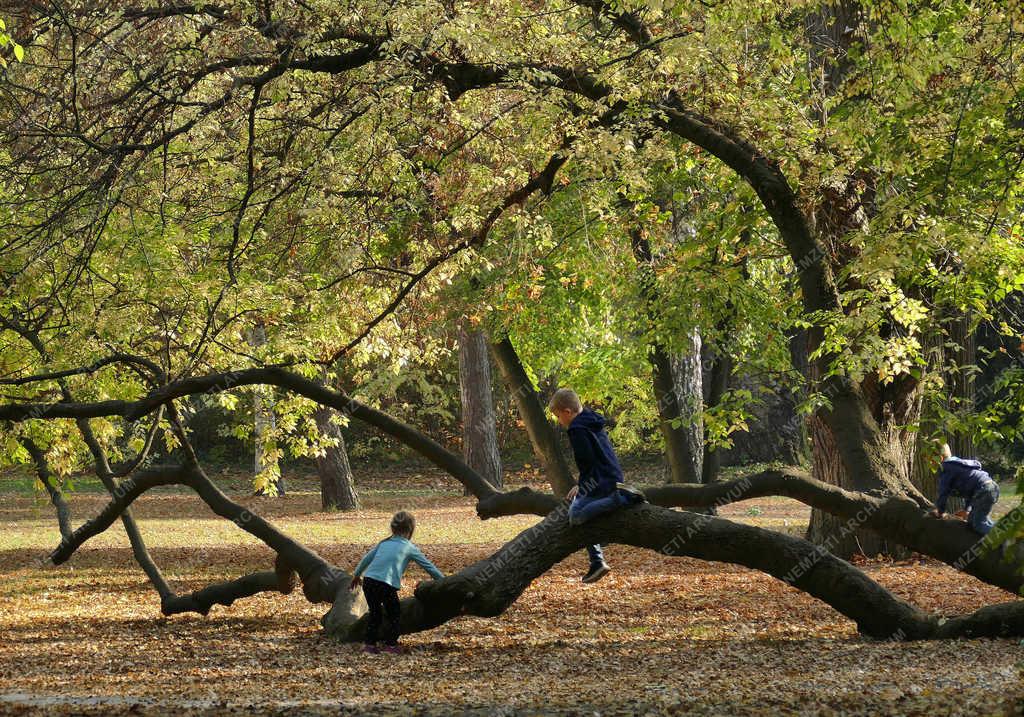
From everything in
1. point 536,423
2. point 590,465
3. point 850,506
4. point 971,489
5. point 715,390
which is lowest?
point 850,506

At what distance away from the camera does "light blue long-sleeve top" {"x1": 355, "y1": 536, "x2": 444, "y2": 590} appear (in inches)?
368

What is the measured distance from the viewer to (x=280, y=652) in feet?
32.9

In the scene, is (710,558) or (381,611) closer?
(710,558)

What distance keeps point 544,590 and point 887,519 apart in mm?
5630

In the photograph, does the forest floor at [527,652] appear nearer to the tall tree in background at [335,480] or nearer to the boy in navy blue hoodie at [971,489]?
the boy in navy blue hoodie at [971,489]

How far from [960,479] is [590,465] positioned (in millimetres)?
3873

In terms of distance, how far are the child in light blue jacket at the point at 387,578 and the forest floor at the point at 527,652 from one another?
256 mm

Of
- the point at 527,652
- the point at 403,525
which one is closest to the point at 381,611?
the point at 403,525

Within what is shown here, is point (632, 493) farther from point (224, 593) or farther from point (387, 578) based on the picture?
point (224, 593)

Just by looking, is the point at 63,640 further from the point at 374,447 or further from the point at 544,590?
the point at 374,447

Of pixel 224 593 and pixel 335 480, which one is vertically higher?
pixel 335 480

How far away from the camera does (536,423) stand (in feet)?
61.0

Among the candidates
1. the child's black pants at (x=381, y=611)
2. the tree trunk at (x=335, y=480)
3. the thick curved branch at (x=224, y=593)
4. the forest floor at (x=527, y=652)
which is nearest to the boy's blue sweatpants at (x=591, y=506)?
the forest floor at (x=527, y=652)

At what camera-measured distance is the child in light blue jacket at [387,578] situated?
9398 mm
